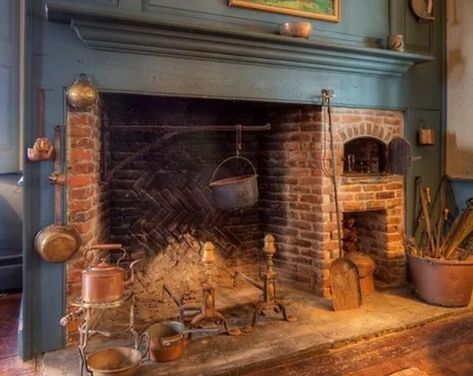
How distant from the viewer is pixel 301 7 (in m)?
2.75

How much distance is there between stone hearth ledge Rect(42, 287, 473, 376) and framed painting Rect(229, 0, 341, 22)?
80.3 inches

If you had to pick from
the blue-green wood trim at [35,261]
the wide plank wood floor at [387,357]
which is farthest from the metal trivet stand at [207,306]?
the blue-green wood trim at [35,261]

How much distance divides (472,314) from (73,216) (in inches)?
107

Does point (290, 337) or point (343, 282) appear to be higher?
point (343, 282)

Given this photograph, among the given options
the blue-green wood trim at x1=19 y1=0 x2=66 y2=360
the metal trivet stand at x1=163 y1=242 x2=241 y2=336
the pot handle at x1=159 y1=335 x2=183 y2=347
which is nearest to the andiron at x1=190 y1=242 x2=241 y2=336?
the metal trivet stand at x1=163 y1=242 x2=241 y2=336

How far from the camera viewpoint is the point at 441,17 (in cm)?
338

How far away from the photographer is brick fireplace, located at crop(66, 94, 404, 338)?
293 cm

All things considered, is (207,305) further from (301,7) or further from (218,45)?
(301,7)

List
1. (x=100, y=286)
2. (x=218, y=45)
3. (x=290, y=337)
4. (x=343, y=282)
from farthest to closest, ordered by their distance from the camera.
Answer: (x=343, y=282), (x=218, y=45), (x=290, y=337), (x=100, y=286)

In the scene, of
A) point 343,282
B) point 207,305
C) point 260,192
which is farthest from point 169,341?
point 260,192

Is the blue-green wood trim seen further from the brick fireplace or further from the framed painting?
the framed painting

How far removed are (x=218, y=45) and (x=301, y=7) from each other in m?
0.74

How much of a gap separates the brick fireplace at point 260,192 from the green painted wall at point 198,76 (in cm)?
20

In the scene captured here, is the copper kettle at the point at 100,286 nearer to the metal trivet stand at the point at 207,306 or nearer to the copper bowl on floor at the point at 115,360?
the copper bowl on floor at the point at 115,360
